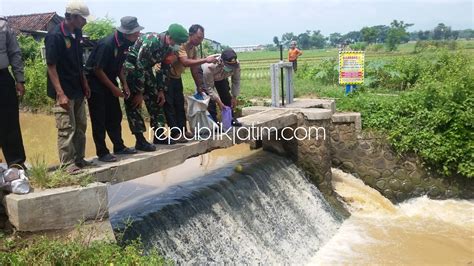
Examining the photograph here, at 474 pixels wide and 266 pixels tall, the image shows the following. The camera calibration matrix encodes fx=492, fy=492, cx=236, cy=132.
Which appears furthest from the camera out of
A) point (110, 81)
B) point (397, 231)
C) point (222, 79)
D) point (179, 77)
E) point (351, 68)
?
point (351, 68)

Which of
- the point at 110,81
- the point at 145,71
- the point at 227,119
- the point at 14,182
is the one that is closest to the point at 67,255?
the point at 14,182

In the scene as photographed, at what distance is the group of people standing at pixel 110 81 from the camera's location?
4.17 metres

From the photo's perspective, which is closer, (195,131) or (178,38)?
(178,38)

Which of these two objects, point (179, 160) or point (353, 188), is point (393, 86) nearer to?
point (353, 188)

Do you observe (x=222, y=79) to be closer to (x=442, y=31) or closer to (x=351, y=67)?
(x=351, y=67)

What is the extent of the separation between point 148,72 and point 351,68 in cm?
697

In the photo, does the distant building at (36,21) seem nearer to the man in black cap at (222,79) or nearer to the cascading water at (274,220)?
the cascading water at (274,220)

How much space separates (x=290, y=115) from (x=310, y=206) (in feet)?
5.01

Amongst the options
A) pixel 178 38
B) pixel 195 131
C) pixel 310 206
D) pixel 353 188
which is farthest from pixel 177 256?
pixel 353 188

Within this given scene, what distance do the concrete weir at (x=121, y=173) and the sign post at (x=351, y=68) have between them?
3.10 m

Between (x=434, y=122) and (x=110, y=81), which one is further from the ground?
(x=110, y=81)

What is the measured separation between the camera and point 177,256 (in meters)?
5.20

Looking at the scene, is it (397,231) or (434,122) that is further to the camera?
(434,122)

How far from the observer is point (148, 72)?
518cm
